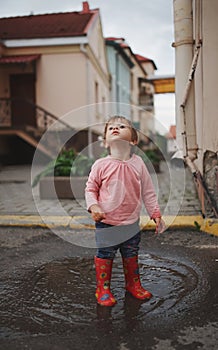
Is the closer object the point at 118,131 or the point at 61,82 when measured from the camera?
the point at 118,131

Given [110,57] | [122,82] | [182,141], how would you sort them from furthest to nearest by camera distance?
[122,82], [110,57], [182,141]

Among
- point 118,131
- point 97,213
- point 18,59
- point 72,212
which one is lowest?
point 72,212

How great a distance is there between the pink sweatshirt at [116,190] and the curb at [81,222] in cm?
196

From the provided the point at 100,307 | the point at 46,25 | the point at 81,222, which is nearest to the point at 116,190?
the point at 100,307

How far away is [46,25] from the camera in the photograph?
58.5ft

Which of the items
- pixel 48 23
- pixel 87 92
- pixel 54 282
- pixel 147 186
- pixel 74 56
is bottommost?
pixel 54 282

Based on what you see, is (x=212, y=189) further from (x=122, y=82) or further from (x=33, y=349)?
(x=122, y=82)

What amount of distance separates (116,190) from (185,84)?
→ 10.3 feet

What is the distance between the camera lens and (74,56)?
54.2ft

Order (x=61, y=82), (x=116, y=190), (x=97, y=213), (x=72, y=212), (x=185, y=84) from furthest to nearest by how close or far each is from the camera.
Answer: (x=61, y=82) → (x=72, y=212) → (x=185, y=84) → (x=116, y=190) → (x=97, y=213)

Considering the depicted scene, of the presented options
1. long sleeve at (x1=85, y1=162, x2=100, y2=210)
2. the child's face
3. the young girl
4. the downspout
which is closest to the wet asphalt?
the young girl

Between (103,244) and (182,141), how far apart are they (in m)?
2.87

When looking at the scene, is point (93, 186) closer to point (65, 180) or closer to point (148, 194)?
point (148, 194)

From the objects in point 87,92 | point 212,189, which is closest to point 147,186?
point 212,189
